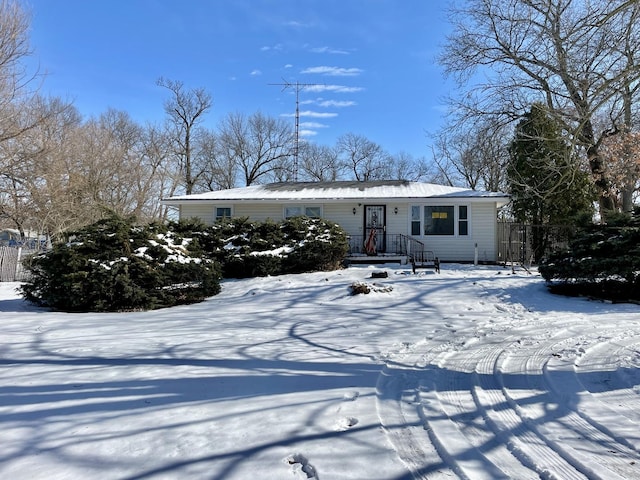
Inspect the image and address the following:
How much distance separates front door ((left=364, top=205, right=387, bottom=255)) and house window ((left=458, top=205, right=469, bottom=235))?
3.01 meters

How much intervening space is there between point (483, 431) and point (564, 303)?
7.36 metres

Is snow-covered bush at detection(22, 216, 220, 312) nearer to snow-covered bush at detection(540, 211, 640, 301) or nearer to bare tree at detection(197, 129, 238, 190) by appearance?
snow-covered bush at detection(540, 211, 640, 301)

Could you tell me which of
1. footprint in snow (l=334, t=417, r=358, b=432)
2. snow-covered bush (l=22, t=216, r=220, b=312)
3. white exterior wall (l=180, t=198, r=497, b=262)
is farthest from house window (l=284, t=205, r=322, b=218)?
footprint in snow (l=334, t=417, r=358, b=432)

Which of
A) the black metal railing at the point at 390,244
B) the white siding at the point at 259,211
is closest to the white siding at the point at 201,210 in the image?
the white siding at the point at 259,211

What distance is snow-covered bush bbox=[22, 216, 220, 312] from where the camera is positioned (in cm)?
852

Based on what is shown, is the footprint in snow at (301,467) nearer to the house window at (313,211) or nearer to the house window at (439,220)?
the house window at (439,220)

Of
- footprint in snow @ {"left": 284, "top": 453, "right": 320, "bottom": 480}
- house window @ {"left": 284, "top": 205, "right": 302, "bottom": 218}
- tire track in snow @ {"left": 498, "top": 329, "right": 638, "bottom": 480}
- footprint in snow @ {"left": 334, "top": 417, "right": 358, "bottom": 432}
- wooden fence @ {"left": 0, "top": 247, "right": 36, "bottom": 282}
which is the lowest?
footprint in snow @ {"left": 284, "top": 453, "right": 320, "bottom": 480}

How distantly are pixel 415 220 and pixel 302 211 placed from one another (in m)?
4.81

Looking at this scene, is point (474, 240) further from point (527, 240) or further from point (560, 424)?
point (560, 424)

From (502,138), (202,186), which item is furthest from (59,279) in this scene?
(202,186)

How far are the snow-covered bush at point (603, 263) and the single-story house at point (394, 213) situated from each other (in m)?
5.39

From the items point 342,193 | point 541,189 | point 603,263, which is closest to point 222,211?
point 342,193

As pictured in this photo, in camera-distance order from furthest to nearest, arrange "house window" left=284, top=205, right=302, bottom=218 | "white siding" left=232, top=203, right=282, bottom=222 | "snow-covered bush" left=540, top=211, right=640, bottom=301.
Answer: "white siding" left=232, top=203, right=282, bottom=222 < "house window" left=284, top=205, right=302, bottom=218 < "snow-covered bush" left=540, top=211, right=640, bottom=301

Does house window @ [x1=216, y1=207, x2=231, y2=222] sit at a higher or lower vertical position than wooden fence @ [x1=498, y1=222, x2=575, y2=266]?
higher
